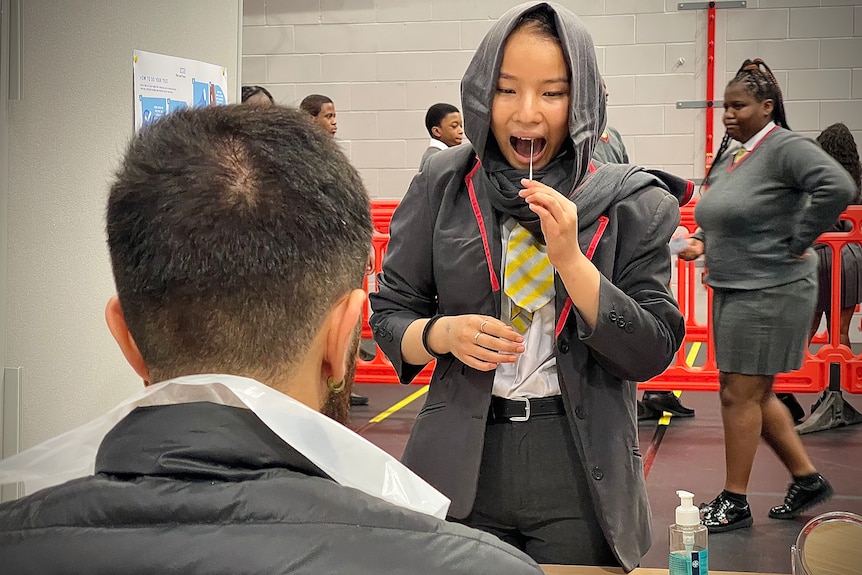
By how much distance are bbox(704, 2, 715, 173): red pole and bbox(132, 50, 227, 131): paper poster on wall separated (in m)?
6.08

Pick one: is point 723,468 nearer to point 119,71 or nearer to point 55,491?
point 119,71

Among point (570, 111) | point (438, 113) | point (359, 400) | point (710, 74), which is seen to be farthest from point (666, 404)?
point (570, 111)

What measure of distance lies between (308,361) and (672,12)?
776 cm

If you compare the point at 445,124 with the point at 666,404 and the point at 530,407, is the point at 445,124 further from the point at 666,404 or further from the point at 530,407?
the point at 530,407

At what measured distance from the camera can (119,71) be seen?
7.79 ft

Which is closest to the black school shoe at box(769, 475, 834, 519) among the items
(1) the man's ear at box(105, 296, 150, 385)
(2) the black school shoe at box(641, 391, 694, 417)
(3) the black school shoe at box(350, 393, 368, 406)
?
(2) the black school shoe at box(641, 391, 694, 417)

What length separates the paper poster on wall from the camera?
2404 mm

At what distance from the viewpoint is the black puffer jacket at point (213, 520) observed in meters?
0.71

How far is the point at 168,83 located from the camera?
2475 millimetres

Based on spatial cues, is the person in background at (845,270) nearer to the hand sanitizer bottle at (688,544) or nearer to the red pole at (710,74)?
the red pole at (710,74)

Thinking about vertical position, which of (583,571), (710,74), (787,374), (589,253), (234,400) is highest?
(710,74)

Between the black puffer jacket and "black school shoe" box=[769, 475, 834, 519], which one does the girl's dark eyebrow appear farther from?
"black school shoe" box=[769, 475, 834, 519]

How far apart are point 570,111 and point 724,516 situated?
105 inches

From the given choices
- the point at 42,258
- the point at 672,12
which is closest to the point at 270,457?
the point at 42,258
